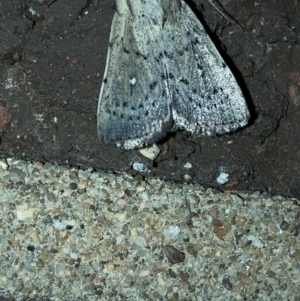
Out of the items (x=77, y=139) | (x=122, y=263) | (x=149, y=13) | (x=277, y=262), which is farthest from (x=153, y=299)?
(x=149, y=13)

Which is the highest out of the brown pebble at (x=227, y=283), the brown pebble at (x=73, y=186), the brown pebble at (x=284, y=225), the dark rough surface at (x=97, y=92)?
the dark rough surface at (x=97, y=92)

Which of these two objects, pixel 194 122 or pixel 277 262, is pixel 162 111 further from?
pixel 277 262

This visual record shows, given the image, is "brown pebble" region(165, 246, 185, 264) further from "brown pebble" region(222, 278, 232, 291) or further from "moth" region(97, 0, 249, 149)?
"moth" region(97, 0, 249, 149)

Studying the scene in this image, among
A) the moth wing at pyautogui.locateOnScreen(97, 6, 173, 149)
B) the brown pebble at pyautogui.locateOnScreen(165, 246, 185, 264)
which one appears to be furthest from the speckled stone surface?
the moth wing at pyautogui.locateOnScreen(97, 6, 173, 149)

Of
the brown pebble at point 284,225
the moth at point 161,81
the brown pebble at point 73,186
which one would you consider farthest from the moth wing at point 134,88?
the brown pebble at point 284,225

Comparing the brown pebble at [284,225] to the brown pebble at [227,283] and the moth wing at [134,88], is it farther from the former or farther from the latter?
the moth wing at [134,88]

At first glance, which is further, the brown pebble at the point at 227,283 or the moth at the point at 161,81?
the moth at the point at 161,81

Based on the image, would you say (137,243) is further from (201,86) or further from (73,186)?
(201,86)
